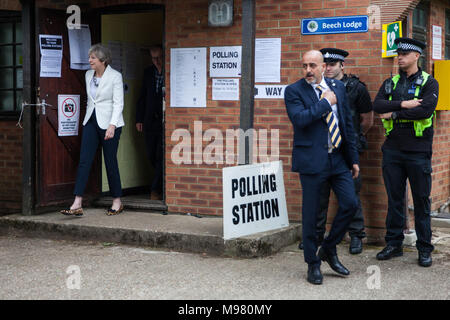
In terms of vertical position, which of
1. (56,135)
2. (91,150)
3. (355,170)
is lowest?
(355,170)

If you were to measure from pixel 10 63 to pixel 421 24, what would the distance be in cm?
595

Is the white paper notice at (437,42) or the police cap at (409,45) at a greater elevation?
the white paper notice at (437,42)

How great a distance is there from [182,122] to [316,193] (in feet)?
9.65

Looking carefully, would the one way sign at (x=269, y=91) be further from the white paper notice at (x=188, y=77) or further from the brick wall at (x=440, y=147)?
the brick wall at (x=440, y=147)

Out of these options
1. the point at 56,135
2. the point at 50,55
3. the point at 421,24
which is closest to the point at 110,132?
the point at 56,135

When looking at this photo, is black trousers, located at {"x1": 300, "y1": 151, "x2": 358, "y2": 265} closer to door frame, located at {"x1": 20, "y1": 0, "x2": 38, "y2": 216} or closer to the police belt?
the police belt

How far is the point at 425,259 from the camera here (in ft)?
21.0

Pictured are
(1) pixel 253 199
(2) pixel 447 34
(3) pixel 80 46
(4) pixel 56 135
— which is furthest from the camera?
(2) pixel 447 34

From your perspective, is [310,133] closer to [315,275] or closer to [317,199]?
[317,199]

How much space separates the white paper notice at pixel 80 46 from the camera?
8555mm

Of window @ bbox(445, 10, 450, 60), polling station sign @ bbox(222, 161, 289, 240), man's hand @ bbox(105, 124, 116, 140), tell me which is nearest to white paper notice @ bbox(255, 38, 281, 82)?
polling station sign @ bbox(222, 161, 289, 240)

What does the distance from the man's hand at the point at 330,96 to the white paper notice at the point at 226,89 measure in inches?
94.5

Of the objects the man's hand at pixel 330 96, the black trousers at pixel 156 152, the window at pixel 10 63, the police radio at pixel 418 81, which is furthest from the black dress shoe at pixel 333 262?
the window at pixel 10 63

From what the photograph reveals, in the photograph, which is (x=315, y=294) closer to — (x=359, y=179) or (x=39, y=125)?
(x=359, y=179)
